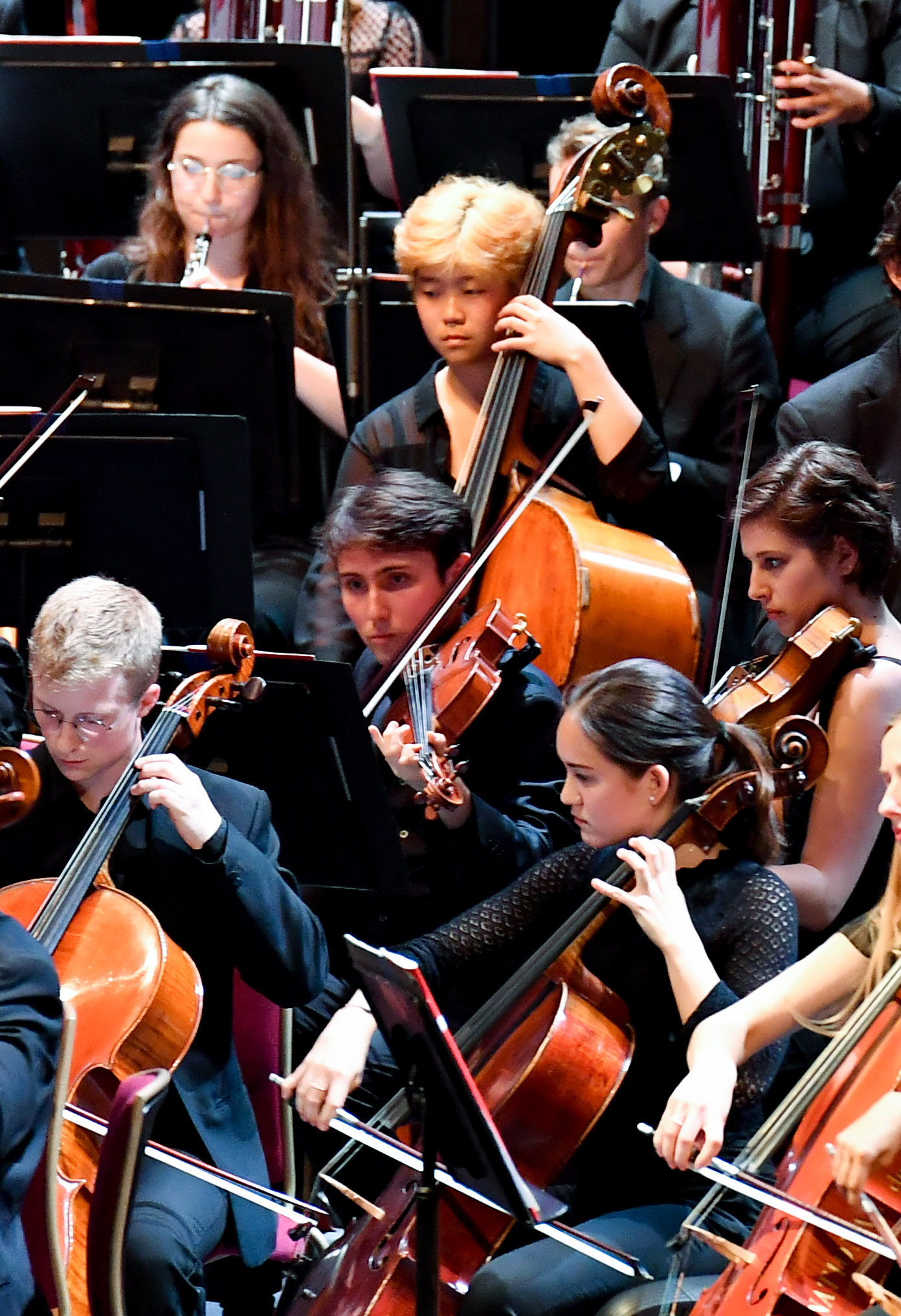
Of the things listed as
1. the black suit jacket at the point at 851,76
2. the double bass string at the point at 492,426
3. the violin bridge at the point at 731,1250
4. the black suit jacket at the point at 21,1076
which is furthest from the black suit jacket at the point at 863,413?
the black suit jacket at the point at 21,1076

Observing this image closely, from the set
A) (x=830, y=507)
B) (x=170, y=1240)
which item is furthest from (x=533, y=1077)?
(x=830, y=507)

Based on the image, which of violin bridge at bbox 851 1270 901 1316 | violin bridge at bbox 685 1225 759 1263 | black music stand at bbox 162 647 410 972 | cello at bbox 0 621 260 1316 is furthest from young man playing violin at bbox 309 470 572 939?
violin bridge at bbox 851 1270 901 1316

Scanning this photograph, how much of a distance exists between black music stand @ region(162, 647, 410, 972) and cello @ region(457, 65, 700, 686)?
0.35m

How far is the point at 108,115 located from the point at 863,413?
139 centimetres

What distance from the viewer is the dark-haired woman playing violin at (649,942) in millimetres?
1968

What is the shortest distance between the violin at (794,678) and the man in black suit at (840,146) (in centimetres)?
115

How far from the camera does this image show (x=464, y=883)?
97.7 inches

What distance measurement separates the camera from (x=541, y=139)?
3.15m

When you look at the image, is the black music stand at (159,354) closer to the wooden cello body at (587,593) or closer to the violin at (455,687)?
the wooden cello body at (587,593)

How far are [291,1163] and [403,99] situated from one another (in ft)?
5.62

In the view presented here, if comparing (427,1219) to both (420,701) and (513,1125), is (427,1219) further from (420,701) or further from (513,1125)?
(420,701)

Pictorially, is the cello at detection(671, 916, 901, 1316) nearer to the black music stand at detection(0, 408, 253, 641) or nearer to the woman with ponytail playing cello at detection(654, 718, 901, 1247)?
the woman with ponytail playing cello at detection(654, 718, 901, 1247)

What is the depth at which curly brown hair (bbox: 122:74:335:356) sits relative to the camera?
3168 mm

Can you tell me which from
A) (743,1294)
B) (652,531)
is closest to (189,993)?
(743,1294)
